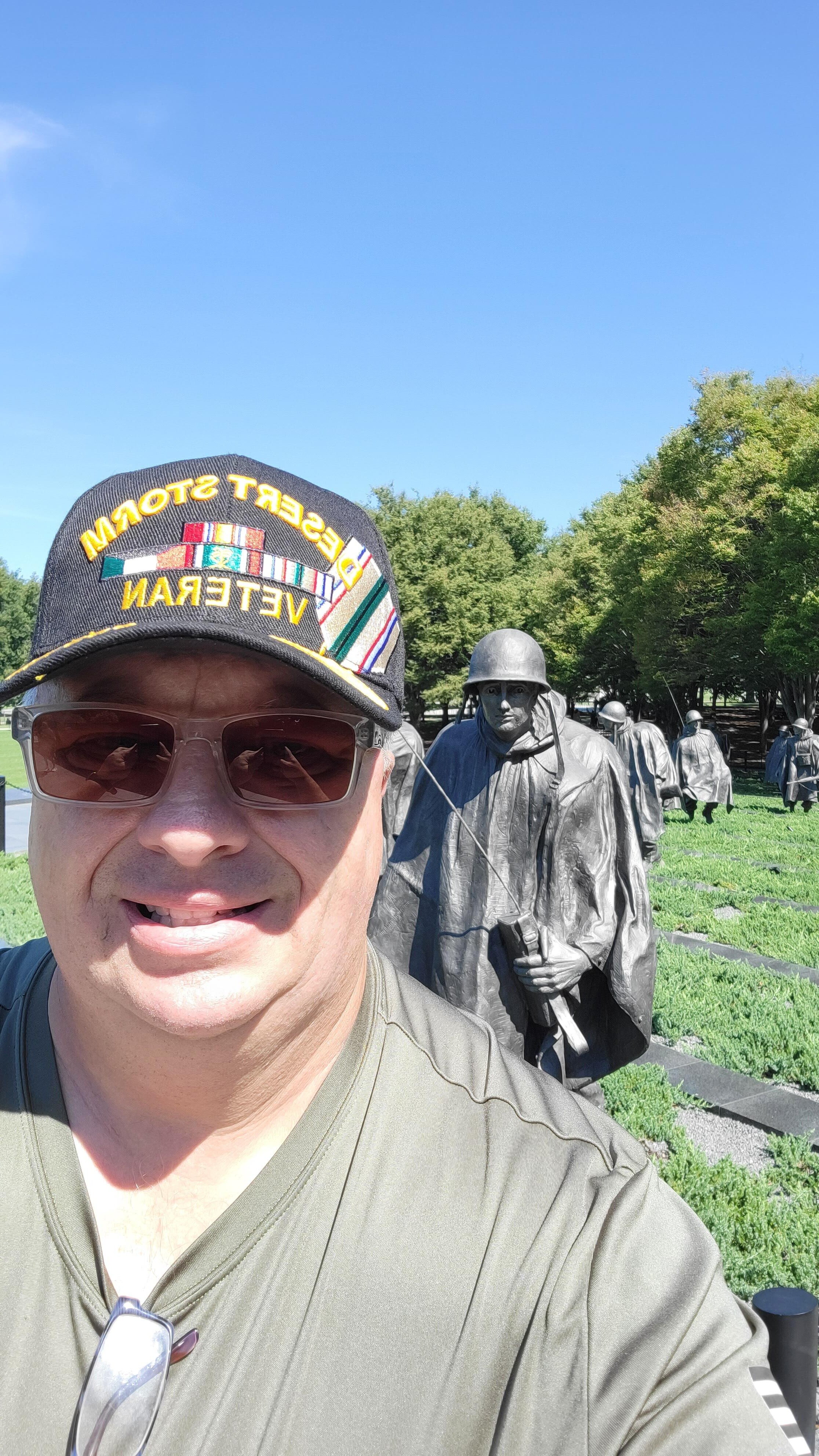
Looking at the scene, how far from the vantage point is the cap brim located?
1033mm

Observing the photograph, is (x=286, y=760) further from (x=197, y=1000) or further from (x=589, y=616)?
(x=589, y=616)

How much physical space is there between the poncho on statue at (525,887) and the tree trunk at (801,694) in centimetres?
2536

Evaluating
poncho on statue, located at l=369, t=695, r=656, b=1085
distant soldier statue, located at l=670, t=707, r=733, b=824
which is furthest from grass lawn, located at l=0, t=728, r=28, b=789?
poncho on statue, located at l=369, t=695, r=656, b=1085

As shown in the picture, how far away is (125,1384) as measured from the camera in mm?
994

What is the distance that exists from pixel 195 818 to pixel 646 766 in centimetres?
1592

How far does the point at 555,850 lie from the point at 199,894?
10.5ft

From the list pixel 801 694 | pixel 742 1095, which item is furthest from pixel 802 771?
pixel 742 1095

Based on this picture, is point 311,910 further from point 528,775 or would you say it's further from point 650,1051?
point 650,1051

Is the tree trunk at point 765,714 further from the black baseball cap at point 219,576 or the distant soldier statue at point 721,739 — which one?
the black baseball cap at point 219,576

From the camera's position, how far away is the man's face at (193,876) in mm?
1062

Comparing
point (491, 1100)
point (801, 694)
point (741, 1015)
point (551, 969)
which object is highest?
point (801, 694)

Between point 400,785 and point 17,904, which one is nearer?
point 400,785

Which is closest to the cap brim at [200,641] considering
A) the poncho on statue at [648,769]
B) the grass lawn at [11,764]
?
the poncho on statue at [648,769]

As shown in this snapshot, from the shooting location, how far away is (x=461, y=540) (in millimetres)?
42500
